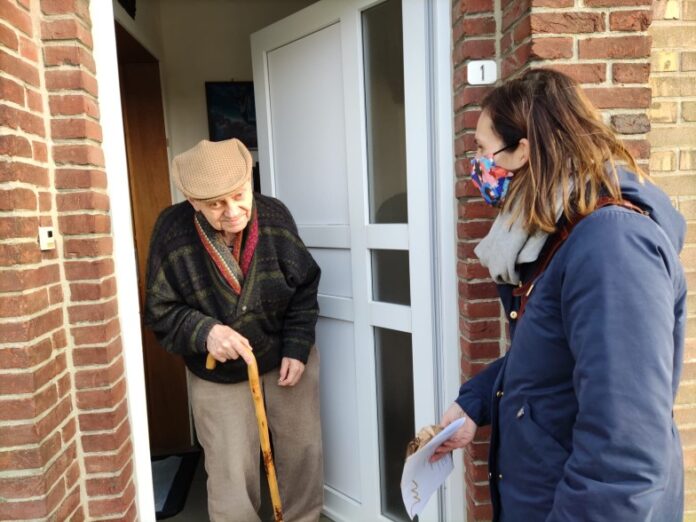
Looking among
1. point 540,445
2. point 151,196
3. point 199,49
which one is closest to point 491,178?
A: point 540,445

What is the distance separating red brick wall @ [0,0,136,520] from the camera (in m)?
1.59

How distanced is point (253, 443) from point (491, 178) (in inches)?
62.3

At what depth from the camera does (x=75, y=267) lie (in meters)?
1.83

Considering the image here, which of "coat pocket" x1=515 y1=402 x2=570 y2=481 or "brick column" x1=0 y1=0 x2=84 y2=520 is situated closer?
"coat pocket" x1=515 y1=402 x2=570 y2=481

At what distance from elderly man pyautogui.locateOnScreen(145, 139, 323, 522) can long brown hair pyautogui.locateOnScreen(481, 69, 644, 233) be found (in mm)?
1112

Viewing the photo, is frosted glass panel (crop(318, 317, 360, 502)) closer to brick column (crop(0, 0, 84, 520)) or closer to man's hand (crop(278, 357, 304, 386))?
man's hand (crop(278, 357, 304, 386))

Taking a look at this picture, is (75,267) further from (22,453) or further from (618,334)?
(618,334)

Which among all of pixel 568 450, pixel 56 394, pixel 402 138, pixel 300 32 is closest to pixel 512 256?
pixel 568 450

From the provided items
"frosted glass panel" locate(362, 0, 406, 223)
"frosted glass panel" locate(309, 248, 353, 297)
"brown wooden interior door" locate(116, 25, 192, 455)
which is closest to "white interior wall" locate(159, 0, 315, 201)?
"brown wooden interior door" locate(116, 25, 192, 455)

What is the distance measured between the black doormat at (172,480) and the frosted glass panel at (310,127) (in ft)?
5.78

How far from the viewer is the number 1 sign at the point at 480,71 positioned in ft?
6.29

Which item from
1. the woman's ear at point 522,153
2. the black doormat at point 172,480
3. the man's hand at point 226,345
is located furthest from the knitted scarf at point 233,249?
the black doormat at point 172,480

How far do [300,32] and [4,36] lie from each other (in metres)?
1.41

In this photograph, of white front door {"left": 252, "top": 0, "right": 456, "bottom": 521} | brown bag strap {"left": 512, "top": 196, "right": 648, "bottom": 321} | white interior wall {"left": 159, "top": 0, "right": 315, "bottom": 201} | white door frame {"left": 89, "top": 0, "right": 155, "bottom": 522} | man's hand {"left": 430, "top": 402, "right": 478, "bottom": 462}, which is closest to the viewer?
brown bag strap {"left": 512, "top": 196, "right": 648, "bottom": 321}
